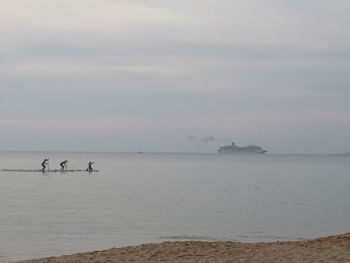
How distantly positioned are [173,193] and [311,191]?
46.4 feet

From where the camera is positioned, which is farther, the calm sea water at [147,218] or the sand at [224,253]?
the calm sea water at [147,218]

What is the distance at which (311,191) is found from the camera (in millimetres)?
56906

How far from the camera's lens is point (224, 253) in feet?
46.2

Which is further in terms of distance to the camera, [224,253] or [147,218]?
[147,218]

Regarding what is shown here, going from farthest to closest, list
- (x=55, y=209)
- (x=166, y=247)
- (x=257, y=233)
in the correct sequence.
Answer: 1. (x=55, y=209)
2. (x=257, y=233)
3. (x=166, y=247)

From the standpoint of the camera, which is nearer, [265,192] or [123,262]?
[123,262]

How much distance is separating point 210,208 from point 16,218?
13573 millimetres

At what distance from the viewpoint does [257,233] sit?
27.4 m

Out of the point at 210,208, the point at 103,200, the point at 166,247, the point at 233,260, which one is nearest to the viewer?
the point at 233,260

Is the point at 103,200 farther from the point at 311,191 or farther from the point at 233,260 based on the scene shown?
the point at 233,260

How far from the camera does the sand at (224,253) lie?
13266mm

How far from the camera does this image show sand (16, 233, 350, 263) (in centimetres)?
1327

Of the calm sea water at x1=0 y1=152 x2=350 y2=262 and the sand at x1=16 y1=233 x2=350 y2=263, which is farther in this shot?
the calm sea water at x1=0 y1=152 x2=350 y2=262

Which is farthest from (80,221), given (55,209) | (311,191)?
(311,191)
